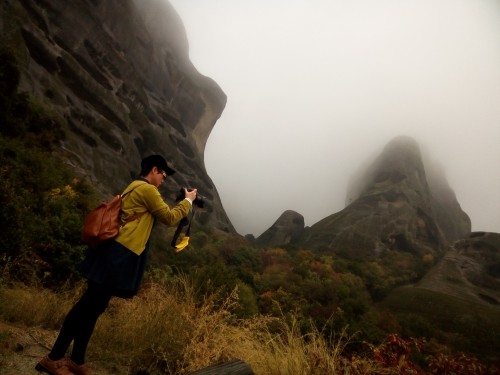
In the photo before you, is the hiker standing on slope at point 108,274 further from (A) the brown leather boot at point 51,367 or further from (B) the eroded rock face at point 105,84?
(B) the eroded rock face at point 105,84

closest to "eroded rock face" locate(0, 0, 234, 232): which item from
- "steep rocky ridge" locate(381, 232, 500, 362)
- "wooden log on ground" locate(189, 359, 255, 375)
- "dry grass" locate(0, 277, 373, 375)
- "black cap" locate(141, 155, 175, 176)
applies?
"dry grass" locate(0, 277, 373, 375)

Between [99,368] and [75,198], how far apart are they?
782cm

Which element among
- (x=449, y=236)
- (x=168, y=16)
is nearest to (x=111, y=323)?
(x=168, y=16)

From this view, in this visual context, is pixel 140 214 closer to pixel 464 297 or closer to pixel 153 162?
pixel 153 162

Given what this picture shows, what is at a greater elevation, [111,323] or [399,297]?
[111,323]

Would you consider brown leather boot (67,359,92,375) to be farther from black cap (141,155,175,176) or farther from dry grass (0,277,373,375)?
black cap (141,155,175,176)

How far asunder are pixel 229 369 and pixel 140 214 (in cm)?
135

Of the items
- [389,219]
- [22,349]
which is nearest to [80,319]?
[22,349]

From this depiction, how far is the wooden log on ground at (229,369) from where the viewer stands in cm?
232

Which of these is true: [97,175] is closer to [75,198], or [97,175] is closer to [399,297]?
[75,198]

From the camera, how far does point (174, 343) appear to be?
340 cm

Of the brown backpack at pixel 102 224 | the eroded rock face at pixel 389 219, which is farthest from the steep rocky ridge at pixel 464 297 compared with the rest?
the brown backpack at pixel 102 224

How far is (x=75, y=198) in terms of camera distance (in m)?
9.77

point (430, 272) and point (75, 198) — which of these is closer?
point (75, 198)
